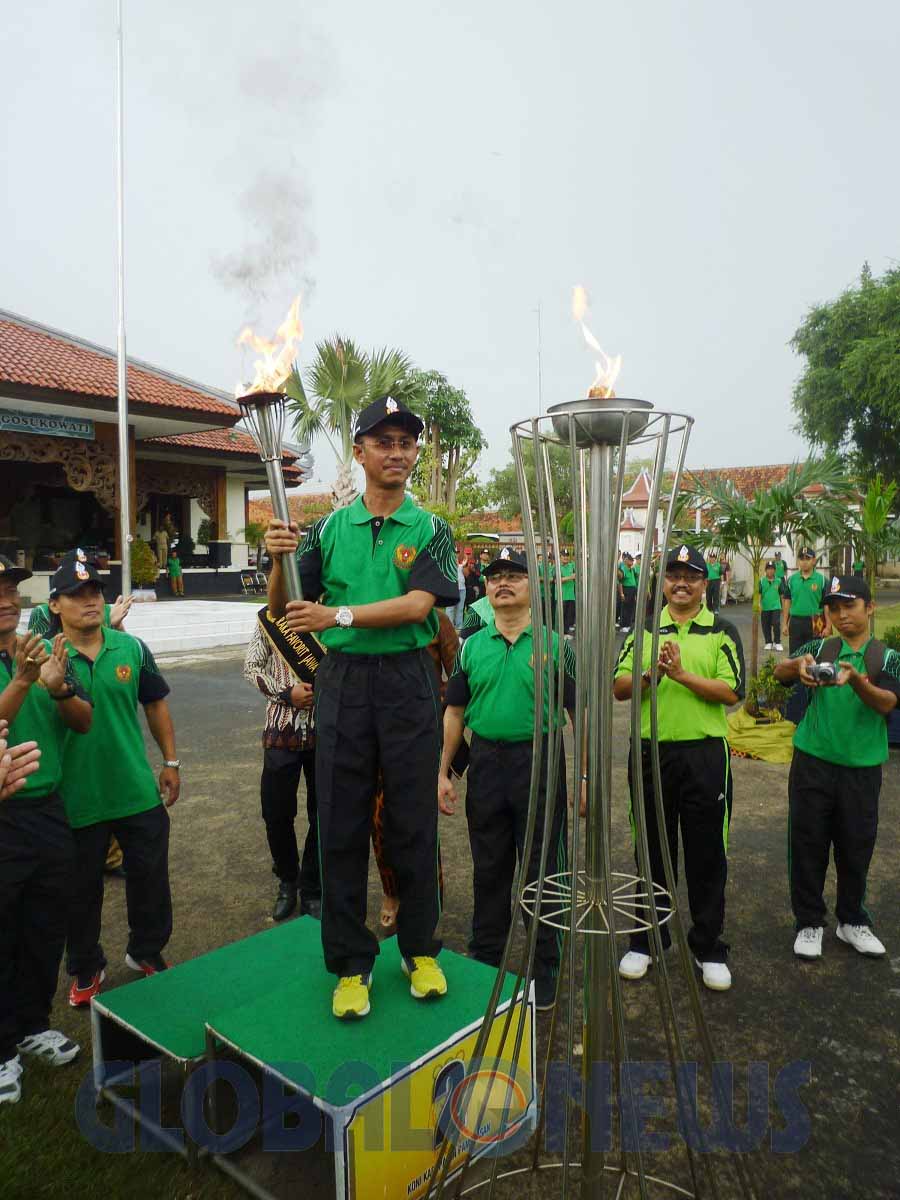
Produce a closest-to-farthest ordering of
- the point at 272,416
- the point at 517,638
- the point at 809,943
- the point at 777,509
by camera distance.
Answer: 1. the point at 272,416
2. the point at 517,638
3. the point at 809,943
4. the point at 777,509

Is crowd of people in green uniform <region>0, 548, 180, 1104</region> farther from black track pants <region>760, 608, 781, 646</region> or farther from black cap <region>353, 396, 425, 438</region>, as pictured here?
black track pants <region>760, 608, 781, 646</region>

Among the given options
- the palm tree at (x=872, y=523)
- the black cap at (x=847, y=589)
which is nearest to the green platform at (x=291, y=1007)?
the black cap at (x=847, y=589)

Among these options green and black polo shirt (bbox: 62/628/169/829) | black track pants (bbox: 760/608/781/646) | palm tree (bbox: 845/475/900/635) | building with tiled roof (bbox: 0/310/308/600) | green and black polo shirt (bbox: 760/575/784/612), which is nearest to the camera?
green and black polo shirt (bbox: 62/628/169/829)

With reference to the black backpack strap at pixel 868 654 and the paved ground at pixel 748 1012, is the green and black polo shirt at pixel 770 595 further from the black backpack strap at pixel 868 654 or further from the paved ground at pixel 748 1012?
the black backpack strap at pixel 868 654

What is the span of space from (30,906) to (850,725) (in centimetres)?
335

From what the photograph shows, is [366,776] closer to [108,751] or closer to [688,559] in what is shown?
[108,751]

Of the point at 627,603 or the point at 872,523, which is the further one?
the point at 627,603

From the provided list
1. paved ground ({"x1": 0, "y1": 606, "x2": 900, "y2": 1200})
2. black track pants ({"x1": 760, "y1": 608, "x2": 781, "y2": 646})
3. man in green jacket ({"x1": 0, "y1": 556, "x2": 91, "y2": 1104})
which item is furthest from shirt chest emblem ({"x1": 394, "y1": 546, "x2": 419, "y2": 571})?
black track pants ({"x1": 760, "y1": 608, "x2": 781, "y2": 646})

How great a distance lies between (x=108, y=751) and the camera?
3174 millimetres

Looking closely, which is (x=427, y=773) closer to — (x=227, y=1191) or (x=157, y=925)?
(x=227, y=1191)

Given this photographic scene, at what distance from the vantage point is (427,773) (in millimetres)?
2520

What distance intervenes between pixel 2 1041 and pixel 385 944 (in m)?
1.31

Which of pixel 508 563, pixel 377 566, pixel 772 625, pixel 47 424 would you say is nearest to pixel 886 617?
pixel 772 625

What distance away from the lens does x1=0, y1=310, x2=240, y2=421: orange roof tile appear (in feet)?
50.9
